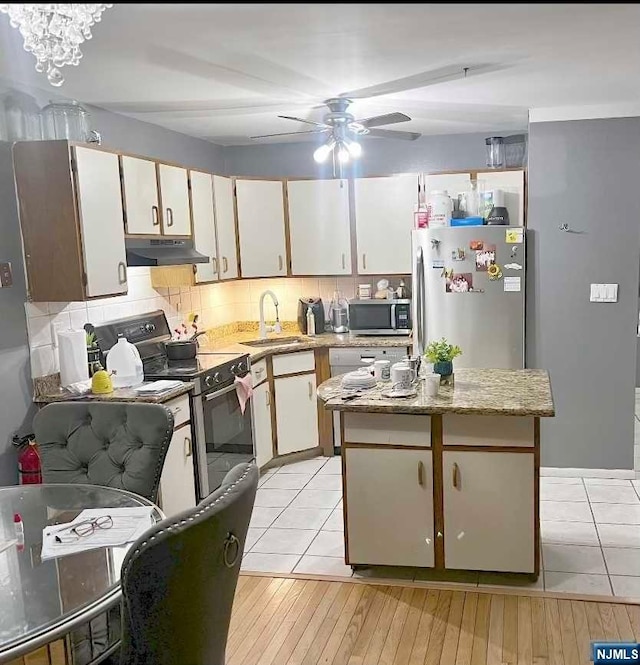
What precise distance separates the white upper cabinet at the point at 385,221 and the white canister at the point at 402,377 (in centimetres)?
199

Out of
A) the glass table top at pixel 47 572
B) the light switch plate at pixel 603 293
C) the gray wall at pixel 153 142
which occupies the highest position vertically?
the gray wall at pixel 153 142

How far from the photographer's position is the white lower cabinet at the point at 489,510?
3043 millimetres

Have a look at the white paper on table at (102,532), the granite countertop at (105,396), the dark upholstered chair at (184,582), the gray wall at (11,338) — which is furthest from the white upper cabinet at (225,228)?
the dark upholstered chair at (184,582)

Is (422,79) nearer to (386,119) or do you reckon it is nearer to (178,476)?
(386,119)

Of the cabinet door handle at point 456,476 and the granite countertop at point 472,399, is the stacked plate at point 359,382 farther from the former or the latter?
the cabinet door handle at point 456,476

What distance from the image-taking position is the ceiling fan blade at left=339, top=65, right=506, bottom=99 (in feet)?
10.6

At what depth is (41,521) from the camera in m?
2.18

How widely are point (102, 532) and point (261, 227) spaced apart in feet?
11.4

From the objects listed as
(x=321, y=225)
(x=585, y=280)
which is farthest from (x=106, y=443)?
(x=585, y=280)

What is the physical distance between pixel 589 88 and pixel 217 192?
8.04 ft

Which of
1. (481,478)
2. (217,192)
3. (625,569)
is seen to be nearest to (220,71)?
(217,192)

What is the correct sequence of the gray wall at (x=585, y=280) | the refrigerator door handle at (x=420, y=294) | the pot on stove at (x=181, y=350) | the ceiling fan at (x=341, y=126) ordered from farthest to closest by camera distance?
the refrigerator door handle at (x=420, y=294)
the gray wall at (x=585, y=280)
the pot on stove at (x=181, y=350)
the ceiling fan at (x=341, y=126)

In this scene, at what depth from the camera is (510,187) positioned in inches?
190

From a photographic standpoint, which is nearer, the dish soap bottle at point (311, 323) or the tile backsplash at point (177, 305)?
the tile backsplash at point (177, 305)
